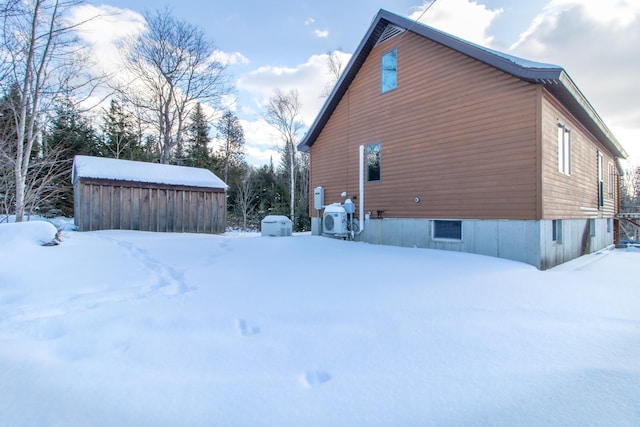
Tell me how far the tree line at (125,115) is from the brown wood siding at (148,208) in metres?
1.06

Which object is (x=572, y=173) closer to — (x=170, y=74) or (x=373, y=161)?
(x=373, y=161)

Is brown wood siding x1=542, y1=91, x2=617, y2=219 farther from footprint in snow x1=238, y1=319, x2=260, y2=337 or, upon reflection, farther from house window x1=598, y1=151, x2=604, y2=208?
footprint in snow x1=238, y1=319, x2=260, y2=337

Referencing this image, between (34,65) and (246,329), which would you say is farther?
(34,65)

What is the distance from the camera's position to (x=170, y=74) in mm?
18375

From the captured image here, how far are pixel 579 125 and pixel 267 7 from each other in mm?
10365

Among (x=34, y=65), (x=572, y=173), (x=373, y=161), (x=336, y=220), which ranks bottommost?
(x=336, y=220)

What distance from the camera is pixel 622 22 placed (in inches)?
303

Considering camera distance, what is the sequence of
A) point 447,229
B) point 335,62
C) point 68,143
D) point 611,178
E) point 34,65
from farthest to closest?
1. point 335,62
2. point 68,143
3. point 611,178
4. point 34,65
5. point 447,229

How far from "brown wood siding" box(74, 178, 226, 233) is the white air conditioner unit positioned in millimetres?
5706

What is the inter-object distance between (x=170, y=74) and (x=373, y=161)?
15.2 metres

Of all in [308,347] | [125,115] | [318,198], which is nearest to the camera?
[308,347]

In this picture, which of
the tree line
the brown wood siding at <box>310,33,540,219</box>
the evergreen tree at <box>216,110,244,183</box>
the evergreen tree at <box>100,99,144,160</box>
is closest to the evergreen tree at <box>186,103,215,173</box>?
the tree line

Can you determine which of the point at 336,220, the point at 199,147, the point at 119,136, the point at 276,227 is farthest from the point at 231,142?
the point at 336,220

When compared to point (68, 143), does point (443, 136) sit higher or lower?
lower
